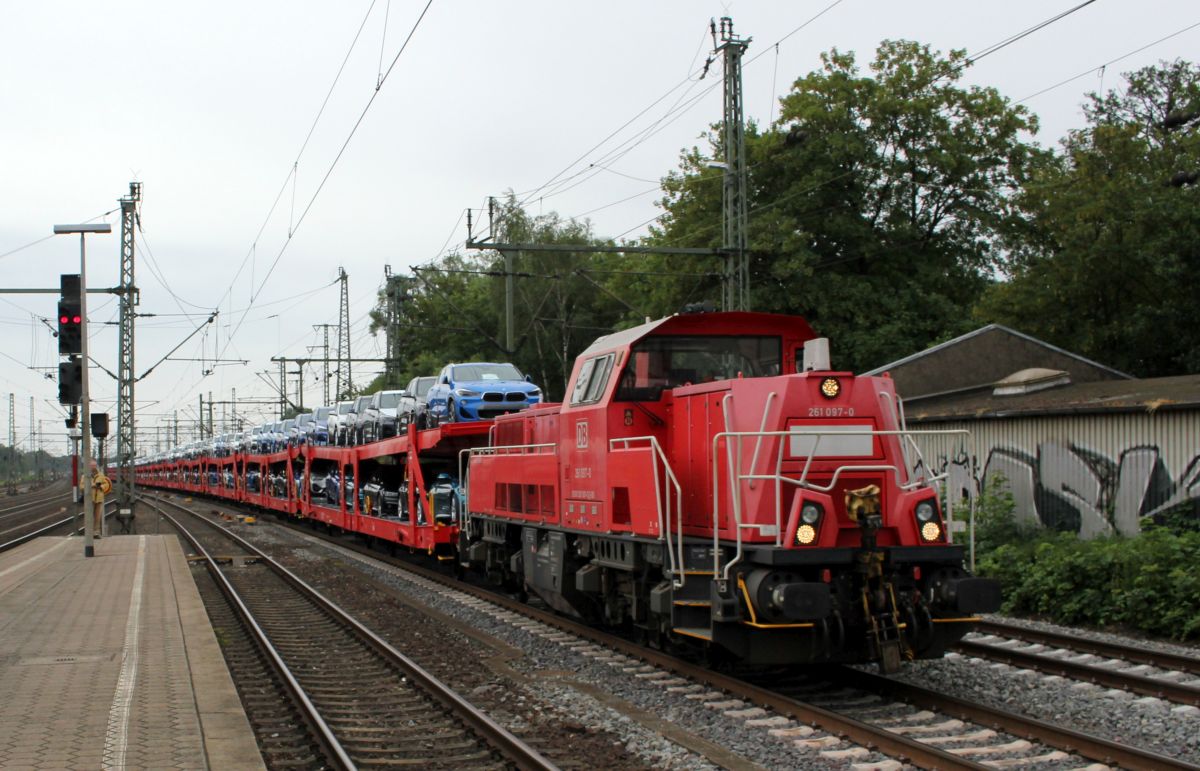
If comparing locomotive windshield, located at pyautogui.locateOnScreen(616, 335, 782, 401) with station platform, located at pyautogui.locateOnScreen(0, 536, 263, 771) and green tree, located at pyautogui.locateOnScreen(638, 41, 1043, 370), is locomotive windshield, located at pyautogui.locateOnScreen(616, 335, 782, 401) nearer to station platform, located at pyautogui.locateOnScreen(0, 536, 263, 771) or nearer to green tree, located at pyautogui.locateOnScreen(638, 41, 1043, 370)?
station platform, located at pyautogui.locateOnScreen(0, 536, 263, 771)

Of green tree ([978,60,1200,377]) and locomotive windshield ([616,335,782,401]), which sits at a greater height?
green tree ([978,60,1200,377])

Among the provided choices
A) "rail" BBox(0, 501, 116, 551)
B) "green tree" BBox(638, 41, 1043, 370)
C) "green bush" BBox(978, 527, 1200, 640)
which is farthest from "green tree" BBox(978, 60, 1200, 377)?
"rail" BBox(0, 501, 116, 551)

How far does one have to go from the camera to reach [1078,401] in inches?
683

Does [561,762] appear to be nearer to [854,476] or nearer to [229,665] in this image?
[854,476]

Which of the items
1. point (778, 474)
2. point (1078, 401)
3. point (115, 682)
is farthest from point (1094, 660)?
point (115, 682)

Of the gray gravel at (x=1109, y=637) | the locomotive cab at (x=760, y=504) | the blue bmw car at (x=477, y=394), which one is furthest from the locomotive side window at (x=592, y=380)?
the blue bmw car at (x=477, y=394)

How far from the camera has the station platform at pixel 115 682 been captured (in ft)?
23.8

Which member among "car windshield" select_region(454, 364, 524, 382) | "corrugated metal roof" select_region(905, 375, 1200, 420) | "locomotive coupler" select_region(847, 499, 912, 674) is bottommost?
"locomotive coupler" select_region(847, 499, 912, 674)

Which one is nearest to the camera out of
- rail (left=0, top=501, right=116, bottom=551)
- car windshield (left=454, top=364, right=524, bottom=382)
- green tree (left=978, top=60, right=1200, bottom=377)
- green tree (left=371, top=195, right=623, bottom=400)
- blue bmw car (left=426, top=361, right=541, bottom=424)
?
blue bmw car (left=426, top=361, right=541, bottom=424)

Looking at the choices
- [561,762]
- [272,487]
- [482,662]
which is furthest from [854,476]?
[272,487]

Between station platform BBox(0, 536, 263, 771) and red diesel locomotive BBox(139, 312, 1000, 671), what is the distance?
3.57 meters

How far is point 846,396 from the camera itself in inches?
359

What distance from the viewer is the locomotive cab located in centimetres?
843

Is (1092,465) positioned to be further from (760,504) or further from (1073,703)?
(760,504)
